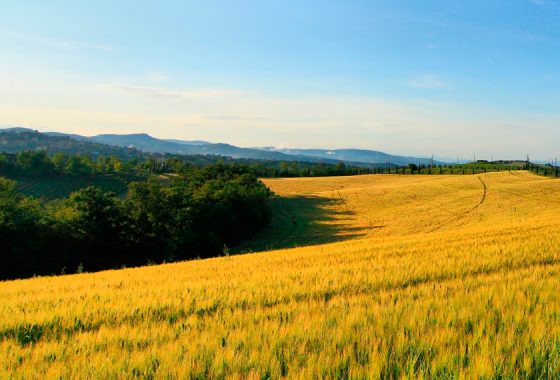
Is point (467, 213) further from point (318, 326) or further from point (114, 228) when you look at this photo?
point (318, 326)

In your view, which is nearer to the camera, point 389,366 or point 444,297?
point 389,366

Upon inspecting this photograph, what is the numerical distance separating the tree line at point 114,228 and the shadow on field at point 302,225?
4.56 m

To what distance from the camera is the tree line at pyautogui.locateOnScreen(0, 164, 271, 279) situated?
3856cm

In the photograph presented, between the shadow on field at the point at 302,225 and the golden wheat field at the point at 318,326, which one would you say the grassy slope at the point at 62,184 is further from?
the golden wheat field at the point at 318,326

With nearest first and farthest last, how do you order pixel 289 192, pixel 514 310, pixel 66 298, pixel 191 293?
pixel 514 310 < pixel 191 293 < pixel 66 298 < pixel 289 192

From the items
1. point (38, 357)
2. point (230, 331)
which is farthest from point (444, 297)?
point (38, 357)

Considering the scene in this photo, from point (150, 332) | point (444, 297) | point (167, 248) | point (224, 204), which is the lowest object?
point (167, 248)

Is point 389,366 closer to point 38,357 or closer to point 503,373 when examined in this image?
point 503,373

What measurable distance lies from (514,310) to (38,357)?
5.49 metres

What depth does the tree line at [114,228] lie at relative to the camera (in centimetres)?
3856

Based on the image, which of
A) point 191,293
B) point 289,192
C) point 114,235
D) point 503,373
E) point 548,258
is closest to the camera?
point 503,373

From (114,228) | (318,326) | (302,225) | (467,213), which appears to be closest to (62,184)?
(114,228)

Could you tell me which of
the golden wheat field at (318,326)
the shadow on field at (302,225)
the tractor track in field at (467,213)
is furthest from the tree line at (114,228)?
the golden wheat field at (318,326)

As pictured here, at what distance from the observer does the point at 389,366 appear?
344 cm
